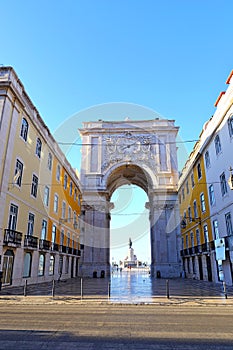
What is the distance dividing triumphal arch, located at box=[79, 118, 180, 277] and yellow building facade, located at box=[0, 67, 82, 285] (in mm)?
9875

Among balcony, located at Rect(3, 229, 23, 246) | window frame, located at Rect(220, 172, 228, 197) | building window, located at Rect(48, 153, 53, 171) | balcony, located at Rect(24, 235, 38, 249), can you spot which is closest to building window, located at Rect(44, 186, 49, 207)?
building window, located at Rect(48, 153, 53, 171)

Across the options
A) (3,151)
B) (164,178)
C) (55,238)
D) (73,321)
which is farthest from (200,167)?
(73,321)

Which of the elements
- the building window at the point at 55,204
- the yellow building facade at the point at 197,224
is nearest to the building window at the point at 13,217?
the building window at the point at 55,204

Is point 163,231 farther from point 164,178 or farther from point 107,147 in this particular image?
point 107,147

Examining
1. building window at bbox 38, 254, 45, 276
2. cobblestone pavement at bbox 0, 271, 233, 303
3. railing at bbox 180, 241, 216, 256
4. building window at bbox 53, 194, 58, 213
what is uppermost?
building window at bbox 53, 194, 58, 213

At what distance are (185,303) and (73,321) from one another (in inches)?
242

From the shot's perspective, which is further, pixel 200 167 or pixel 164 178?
pixel 164 178

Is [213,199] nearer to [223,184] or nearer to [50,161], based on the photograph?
[223,184]

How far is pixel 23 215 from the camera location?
1950 centimetres

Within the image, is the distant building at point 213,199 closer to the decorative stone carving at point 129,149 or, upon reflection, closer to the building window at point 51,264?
the decorative stone carving at point 129,149

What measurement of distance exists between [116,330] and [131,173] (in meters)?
41.8

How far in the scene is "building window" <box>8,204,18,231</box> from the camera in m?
17.7

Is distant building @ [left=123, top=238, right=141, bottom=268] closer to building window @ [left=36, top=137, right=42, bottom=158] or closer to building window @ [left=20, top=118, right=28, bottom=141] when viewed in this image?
building window @ [left=36, top=137, right=42, bottom=158]

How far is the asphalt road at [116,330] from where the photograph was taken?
536 centimetres
